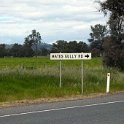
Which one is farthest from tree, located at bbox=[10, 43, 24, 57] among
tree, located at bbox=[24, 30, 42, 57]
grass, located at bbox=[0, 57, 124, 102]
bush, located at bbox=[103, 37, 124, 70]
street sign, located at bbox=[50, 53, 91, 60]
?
street sign, located at bbox=[50, 53, 91, 60]

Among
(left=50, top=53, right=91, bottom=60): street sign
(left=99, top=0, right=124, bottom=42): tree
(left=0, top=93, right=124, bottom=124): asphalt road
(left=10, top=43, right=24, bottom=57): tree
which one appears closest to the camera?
(left=0, top=93, right=124, bottom=124): asphalt road

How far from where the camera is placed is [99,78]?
2858 cm

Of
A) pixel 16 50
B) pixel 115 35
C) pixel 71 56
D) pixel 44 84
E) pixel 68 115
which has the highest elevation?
pixel 115 35

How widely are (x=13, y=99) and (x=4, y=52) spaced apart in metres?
140

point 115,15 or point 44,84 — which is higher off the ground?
point 115,15

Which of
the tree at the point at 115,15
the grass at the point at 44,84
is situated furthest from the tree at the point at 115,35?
the grass at the point at 44,84

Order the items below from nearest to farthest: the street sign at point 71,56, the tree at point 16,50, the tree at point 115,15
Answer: the street sign at point 71,56 → the tree at point 115,15 → the tree at point 16,50

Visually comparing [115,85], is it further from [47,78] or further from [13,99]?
[13,99]

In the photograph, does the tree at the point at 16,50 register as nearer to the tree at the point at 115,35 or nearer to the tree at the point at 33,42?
the tree at the point at 33,42

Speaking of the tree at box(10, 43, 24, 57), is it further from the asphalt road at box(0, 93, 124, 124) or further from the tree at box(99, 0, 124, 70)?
the asphalt road at box(0, 93, 124, 124)

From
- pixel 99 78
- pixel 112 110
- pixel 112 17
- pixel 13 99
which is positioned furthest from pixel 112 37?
pixel 112 110

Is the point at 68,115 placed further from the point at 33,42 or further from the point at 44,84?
the point at 33,42

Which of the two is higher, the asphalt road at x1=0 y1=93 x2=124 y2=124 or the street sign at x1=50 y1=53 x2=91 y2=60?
the street sign at x1=50 y1=53 x2=91 y2=60

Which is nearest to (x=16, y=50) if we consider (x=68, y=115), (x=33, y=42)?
(x=33, y=42)
